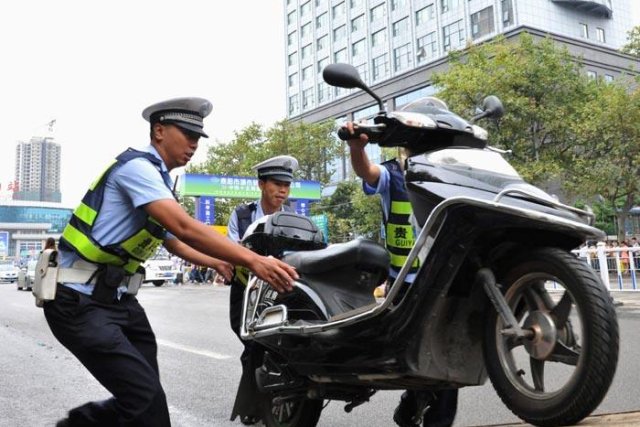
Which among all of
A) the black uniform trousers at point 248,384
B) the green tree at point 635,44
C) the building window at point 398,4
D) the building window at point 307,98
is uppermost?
the building window at point 398,4

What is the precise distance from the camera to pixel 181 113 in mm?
2639

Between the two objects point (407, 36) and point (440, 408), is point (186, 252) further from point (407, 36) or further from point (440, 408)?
point (407, 36)

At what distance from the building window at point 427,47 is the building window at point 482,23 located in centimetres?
362

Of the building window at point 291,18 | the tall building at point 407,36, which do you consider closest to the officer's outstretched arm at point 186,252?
the tall building at point 407,36

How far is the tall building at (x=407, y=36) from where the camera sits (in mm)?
40500

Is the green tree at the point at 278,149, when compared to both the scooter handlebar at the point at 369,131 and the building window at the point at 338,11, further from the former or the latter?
the scooter handlebar at the point at 369,131

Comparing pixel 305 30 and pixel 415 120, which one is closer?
pixel 415 120

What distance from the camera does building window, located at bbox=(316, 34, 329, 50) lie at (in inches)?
2243

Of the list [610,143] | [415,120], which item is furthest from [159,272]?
[415,120]

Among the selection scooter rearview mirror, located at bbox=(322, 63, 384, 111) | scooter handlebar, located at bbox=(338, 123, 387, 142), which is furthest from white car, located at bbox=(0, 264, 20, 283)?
scooter rearview mirror, located at bbox=(322, 63, 384, 111)

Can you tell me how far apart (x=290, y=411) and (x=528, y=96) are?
1964 centimetres

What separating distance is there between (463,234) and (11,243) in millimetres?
116643

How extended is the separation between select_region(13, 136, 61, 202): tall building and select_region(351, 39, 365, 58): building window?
349 ft

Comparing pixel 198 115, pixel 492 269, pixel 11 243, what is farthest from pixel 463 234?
pixel 11 243
